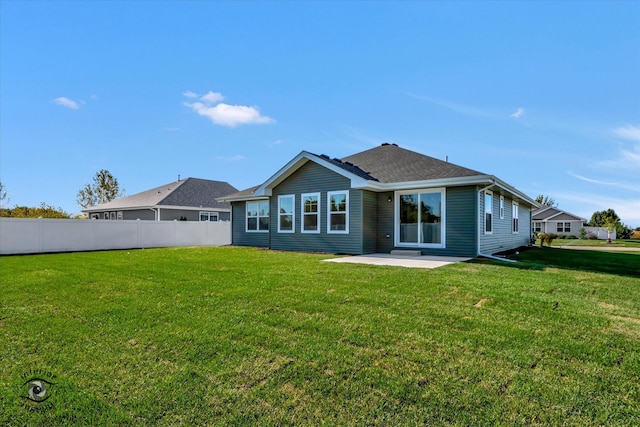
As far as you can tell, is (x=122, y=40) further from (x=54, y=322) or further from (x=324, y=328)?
(x=324, y=328)

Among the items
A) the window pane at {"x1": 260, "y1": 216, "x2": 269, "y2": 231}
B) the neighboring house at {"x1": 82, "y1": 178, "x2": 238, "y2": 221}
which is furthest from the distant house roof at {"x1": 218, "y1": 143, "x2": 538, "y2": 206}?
the neighboring house at {"x1": 82, "y1": 178, "x2": 238, "y2": 221}

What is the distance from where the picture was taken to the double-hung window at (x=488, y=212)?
1266 centimetres

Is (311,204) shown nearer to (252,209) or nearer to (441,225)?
(252,209)

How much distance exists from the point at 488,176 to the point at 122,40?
1397cm

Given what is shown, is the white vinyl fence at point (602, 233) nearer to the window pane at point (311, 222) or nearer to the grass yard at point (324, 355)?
the window pane at point (311, 222)

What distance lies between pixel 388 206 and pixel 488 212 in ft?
12.4

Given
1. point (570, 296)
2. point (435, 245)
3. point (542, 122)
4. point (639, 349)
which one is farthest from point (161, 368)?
point (542, 122)

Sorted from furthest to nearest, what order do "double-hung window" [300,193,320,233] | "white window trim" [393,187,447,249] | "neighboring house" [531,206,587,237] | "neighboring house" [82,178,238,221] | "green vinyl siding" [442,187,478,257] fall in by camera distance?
"neighboring house" [531,206,587,237]
"neighboring house" [82,178,238,221]
"double-hung window" [300,193,320,233]
"white window trim" [393,187,447,249]
"green vinyl siding" [442,187,478,257]

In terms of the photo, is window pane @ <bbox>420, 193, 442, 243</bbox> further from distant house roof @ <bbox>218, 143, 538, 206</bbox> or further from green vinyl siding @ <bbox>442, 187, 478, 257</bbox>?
distant house roof @ <bbox>218, 143, 538, 206</bbox>

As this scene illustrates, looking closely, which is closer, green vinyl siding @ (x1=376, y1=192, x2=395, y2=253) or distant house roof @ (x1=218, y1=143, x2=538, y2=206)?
distant house roof @ (x1=218, y1=143, x2=538, y2=206)

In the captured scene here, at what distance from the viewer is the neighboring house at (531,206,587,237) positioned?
4194cm

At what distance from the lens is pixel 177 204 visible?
26188 millimetres

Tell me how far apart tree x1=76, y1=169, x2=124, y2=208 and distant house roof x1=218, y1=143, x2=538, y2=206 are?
118 feet

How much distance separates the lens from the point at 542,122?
14.4m
